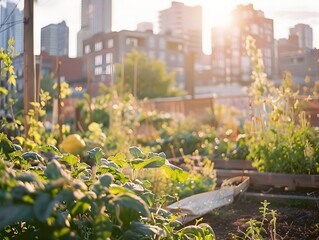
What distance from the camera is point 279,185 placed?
170 inches

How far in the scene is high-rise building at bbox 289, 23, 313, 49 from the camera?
404cm

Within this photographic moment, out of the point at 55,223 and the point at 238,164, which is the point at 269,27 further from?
the point at 55,223

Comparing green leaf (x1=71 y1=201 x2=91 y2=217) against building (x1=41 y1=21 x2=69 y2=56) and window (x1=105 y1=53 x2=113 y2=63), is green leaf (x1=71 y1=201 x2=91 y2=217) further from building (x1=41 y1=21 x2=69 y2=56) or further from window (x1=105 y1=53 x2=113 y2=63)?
window (x1=105 y1=53 x2=113 y2=63)

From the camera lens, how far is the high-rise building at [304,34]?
4.04 metres

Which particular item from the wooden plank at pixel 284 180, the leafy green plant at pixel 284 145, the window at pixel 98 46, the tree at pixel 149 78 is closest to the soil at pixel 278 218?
the wooden plank at pixel 284 180

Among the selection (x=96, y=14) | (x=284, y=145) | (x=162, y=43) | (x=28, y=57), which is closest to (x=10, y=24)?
(x=28, y=57)

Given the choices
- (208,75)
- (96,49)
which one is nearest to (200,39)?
(208,75)

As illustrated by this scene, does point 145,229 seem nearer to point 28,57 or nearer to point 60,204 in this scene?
point 60,204

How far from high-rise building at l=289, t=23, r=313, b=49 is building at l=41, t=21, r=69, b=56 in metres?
2.19

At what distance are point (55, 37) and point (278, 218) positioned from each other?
2.57 m

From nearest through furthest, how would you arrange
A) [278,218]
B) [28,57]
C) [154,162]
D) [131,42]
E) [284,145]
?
[154,162] < [278,218] < [28,57] < [284,145] < [131,42]

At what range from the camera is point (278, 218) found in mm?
3250

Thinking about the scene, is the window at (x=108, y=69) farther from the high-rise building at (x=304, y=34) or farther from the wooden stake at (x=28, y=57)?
the high-rise building at (x=304, y=34)

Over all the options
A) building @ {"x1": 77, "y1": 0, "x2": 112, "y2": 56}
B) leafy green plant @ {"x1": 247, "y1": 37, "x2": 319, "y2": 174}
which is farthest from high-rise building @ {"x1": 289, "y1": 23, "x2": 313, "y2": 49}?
building @ {"x1": 77, "y1": 0, "x2": 112, "y2": 56}
